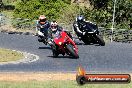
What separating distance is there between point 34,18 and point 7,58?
18442mm

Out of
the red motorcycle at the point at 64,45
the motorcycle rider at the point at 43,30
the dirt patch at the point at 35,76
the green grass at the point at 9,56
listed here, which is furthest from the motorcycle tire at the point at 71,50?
the dirt patch at the point at 35,76

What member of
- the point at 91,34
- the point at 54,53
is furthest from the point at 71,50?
the point at 91,34

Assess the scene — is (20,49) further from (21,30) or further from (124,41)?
(21,30)

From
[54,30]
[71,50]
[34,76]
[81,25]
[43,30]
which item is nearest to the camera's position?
[34,76]

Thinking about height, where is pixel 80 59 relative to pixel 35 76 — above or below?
below

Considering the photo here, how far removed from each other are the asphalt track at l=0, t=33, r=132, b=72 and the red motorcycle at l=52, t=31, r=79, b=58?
264 millimetres

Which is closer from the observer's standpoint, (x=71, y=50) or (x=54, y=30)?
(x=71, y=50)

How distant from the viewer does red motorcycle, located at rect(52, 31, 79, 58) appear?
21625 mm

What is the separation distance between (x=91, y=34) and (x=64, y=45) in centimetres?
583

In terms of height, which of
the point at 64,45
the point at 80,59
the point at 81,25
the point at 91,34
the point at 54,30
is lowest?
the point at 91,34

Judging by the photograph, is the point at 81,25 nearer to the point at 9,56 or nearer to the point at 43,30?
the point at 43,30

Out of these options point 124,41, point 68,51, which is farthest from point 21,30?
point 68,51

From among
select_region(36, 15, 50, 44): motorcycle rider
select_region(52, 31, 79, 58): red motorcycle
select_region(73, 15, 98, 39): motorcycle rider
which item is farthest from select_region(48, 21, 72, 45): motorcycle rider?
select_region(73, 15, 98, 39): motorcycle rider

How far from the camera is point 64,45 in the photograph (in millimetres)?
21797
